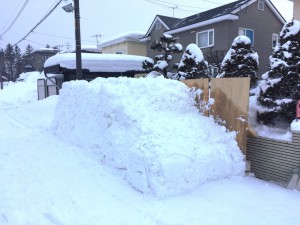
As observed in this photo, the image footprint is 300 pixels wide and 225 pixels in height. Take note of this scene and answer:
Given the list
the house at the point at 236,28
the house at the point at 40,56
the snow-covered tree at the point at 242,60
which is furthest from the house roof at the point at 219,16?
the house at the point at 40,56

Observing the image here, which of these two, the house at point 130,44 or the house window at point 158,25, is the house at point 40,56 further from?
the house window at point 158,25

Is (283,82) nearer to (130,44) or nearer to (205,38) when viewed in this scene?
(205,38)

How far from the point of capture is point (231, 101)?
5199 millimetres

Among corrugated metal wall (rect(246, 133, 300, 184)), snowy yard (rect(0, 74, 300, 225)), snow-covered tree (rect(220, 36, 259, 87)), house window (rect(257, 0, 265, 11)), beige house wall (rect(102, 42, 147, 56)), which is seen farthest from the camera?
beige house wall (rect(102, 42, 147, 56))

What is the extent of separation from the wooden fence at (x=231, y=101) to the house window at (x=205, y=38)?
12.2 meters

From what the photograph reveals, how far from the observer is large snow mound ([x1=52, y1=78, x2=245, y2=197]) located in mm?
4148

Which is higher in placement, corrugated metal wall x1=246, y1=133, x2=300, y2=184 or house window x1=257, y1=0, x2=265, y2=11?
house window x1=257, y1=0, x2=265, y2=11

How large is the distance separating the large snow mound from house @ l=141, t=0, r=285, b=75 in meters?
10.5

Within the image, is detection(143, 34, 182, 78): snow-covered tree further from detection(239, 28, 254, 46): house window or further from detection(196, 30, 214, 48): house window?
detection(239, 28, 254, 46): house window

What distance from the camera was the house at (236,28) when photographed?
16.2 m

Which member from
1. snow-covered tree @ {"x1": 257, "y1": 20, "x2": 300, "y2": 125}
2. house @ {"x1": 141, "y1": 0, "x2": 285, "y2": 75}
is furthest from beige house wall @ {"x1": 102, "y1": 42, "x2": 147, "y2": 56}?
snow-covered tree @ {"x1": 257, "y1": 20, "x2": 300, "y2": 125}

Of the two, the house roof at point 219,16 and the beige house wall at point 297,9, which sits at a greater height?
the house roof at point 219,16

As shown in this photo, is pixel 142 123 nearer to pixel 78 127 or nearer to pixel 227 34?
pixel 78 127

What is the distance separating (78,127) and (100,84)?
1095mm
